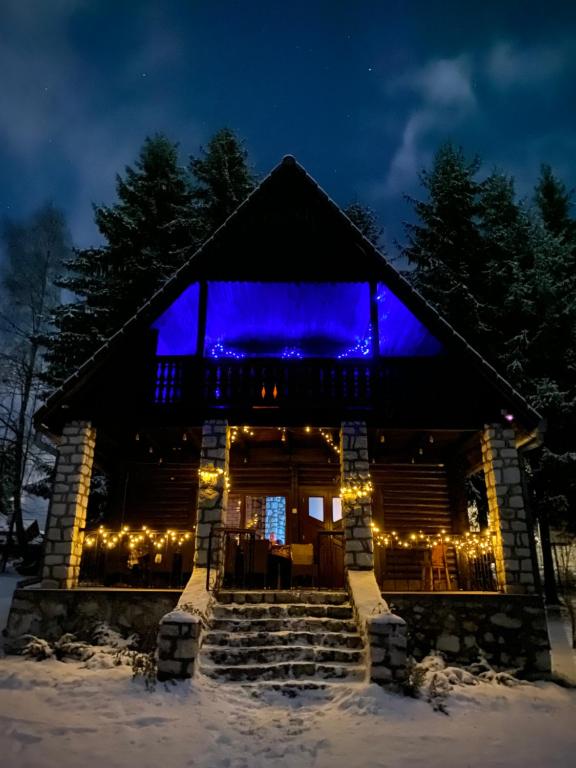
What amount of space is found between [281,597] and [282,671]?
191cm

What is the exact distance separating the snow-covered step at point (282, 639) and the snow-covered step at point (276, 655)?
19 cm

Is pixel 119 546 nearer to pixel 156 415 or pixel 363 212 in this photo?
pixel 156 415

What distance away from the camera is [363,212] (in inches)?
965

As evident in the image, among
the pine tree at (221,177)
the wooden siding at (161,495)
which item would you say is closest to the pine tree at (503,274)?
the pine tree at (221,177)

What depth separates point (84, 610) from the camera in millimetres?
9188

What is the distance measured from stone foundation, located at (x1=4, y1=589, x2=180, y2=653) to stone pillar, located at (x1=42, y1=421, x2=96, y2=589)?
0.44 meters

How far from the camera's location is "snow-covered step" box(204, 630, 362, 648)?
26.1ft

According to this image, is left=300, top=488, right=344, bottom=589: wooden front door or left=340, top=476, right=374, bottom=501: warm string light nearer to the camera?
left=340, top=476, right=374, bottom=501: warm string light

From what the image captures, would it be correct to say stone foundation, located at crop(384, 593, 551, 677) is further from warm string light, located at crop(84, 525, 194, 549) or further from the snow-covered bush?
warm string light, located at crop(84, 525, 194, 549)

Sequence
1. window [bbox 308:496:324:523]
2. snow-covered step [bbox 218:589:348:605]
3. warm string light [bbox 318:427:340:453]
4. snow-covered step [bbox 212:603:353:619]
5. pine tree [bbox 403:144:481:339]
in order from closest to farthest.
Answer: snow-covered step [bbox 212:603:353:619] < snow-covered step [bbox 218:589:348:605] < warm string light [bbox 318:427:340:453] < window [bbox 308:496:324:523] < pine tree [bbox 403:144:481:339]

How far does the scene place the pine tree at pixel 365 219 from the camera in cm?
2409

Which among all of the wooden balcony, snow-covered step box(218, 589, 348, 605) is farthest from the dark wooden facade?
snow-covered step box(218, 589, 348, 605)

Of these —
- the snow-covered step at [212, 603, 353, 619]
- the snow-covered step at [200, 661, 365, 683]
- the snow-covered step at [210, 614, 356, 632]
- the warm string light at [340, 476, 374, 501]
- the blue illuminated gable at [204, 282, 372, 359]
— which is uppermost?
the blue illuminated gable at [204, 282, 372, 359]

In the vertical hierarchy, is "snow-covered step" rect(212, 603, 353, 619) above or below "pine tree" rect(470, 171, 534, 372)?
below
